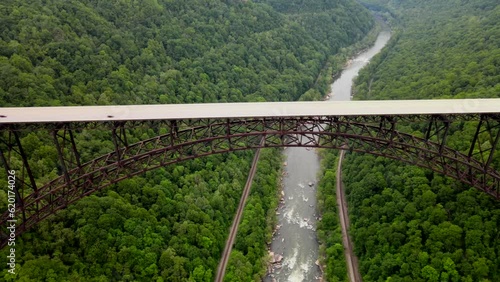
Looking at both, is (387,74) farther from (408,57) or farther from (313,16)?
(313,16)

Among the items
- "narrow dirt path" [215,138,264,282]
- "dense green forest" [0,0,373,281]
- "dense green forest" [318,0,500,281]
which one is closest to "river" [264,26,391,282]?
"dense green forest" [0,0,373,281]

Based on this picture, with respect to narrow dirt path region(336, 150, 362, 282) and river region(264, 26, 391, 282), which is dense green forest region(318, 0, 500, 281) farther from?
river region(264, 26, 391, 282)

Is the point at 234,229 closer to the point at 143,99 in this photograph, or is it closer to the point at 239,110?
the point at 143,99

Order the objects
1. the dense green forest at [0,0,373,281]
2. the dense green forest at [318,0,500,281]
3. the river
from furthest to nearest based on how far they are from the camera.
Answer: the river, the dense green forest at [0,0,373,281], the dense green forest at [318,0,500,281]

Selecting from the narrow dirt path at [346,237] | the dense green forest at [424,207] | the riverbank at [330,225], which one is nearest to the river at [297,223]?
the riverbank at [330,225]

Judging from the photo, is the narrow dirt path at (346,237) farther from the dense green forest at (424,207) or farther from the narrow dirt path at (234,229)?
the narrow dirt path at (234,229)

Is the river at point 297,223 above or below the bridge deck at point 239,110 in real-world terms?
below

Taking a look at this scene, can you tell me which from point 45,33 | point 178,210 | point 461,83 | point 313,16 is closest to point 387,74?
point 461,83
